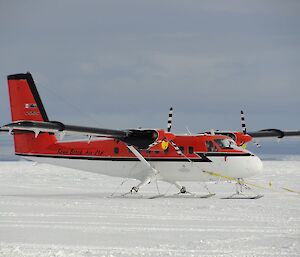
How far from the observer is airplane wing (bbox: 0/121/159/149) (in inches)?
809

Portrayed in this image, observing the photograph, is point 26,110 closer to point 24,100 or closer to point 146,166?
point 24,100

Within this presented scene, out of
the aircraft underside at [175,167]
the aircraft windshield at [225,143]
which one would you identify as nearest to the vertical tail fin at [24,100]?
the aircraft underside at [175,167]

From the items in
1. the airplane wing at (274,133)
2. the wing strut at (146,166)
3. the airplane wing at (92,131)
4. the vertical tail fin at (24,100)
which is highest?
the vertical tail fin at (24,100)

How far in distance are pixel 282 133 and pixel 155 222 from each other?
1638cm

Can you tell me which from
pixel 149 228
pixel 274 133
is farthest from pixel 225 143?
pixel 149 228

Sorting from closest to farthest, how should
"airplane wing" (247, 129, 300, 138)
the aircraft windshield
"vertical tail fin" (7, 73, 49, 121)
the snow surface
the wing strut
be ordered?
the snow surface
the aircraft windshield
the wing strut
"vertical tail fin" (7, 73, 49, 121)
"airplane wing" (247, 129, 300, 138)

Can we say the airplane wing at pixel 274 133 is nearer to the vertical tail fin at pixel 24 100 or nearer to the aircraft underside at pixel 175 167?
the aircraft underside at pixel 175 167

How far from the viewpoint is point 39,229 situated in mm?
12672

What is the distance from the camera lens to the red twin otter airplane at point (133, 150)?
2245 cm

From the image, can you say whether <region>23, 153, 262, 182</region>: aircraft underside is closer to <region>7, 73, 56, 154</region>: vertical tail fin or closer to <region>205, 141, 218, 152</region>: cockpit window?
<region>205, 141, 218, 152</region>: cockpit window

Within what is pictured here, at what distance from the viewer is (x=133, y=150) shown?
2330 centimetres

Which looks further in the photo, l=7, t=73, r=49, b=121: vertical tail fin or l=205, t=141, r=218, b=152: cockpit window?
l=7, t=73, r=49, b=121: vertical tail fin

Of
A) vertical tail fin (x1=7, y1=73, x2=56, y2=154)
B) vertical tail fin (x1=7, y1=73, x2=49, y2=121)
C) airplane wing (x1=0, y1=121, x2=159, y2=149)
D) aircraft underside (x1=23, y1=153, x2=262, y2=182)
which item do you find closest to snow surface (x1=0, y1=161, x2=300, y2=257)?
aircraft underside (x1=23, y1=153, x2=262, y2=182)

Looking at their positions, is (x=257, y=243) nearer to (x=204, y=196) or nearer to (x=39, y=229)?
(x=39, y=229)
